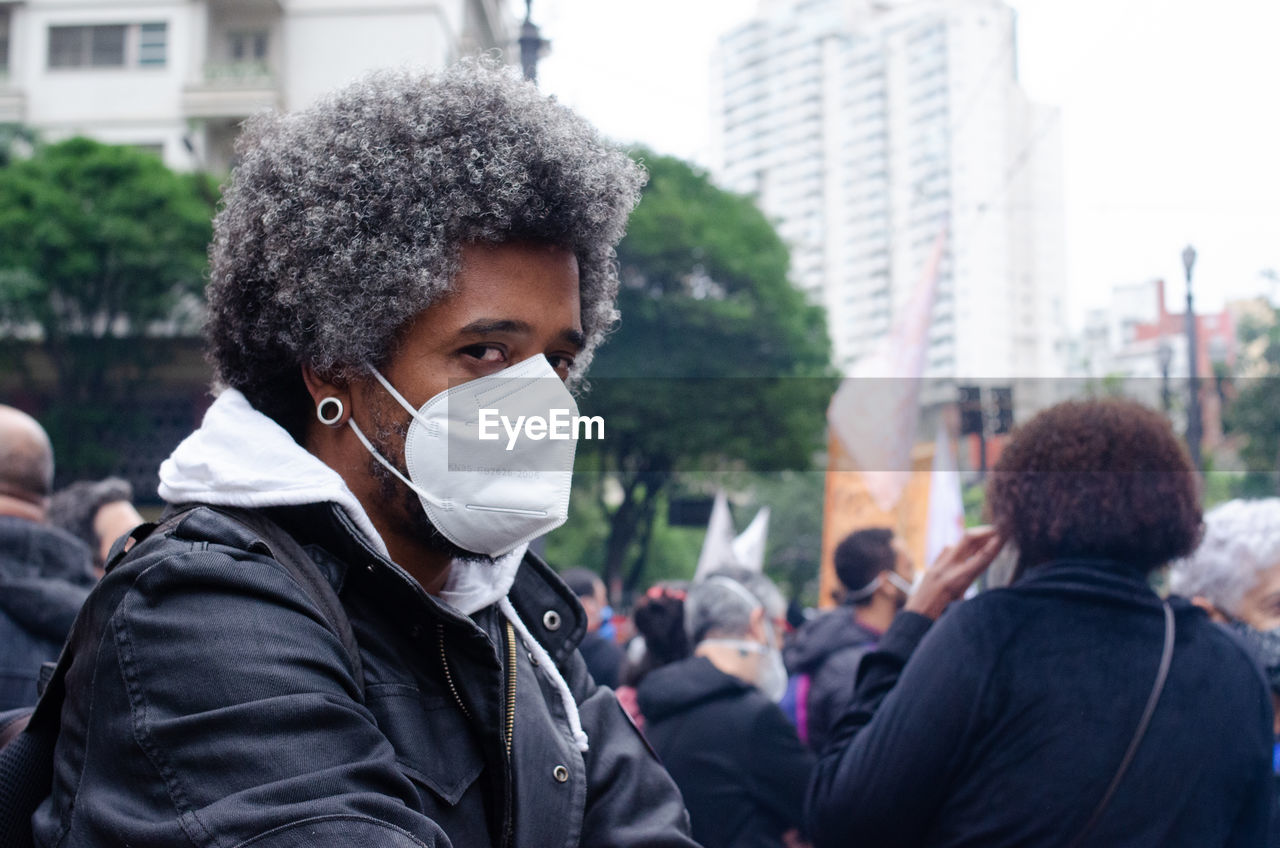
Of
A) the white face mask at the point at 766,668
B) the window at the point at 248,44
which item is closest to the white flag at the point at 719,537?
the white face mask at the point at 766,668

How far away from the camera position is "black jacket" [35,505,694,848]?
1079 mm

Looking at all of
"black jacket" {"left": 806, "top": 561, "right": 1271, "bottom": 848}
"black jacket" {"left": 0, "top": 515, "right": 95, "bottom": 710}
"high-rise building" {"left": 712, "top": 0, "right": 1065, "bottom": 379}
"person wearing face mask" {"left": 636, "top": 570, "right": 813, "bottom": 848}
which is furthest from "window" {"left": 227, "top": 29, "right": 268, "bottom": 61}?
"black jacket" {"left": 806, "top": 561, "right": 1271, "bottom": 848}

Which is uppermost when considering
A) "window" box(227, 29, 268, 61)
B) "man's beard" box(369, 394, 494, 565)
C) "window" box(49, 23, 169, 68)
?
"window" box(227, 29, 268, 61)

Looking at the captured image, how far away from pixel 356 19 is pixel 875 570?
92.5 feet

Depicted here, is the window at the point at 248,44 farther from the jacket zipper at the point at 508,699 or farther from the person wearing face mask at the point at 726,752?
the jacket zipper at the point at 508,699

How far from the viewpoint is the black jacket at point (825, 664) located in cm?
448

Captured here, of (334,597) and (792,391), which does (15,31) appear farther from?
(334,597)

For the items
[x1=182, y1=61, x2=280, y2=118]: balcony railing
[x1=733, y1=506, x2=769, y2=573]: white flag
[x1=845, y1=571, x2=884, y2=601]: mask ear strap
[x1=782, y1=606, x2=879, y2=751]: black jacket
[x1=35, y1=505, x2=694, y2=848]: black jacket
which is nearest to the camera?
[x1=35, y1=505, x2=694, y2=848]: black jacket

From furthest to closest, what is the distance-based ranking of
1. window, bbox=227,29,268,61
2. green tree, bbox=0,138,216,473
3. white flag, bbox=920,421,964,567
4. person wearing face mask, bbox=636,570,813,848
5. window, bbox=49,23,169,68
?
1. window, bbox=227,29,268,61
2. window, bbox=49,23,169,68
3. green tree, bbox=0,138,216,473
4. white flag, bbox=920,421,964,567
5. person wearing face mask, bbox=636,570,813,848

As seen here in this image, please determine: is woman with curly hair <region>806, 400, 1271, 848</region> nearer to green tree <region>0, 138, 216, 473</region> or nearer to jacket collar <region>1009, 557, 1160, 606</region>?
jacket collar <region>1009, 557, 1160, 606</region>

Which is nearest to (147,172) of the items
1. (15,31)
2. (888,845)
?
(15,31)

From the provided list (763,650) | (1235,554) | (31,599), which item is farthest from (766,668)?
(31,599)

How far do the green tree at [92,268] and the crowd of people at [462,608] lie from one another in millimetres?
20985

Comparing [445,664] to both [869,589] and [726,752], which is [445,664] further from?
[869,589]
